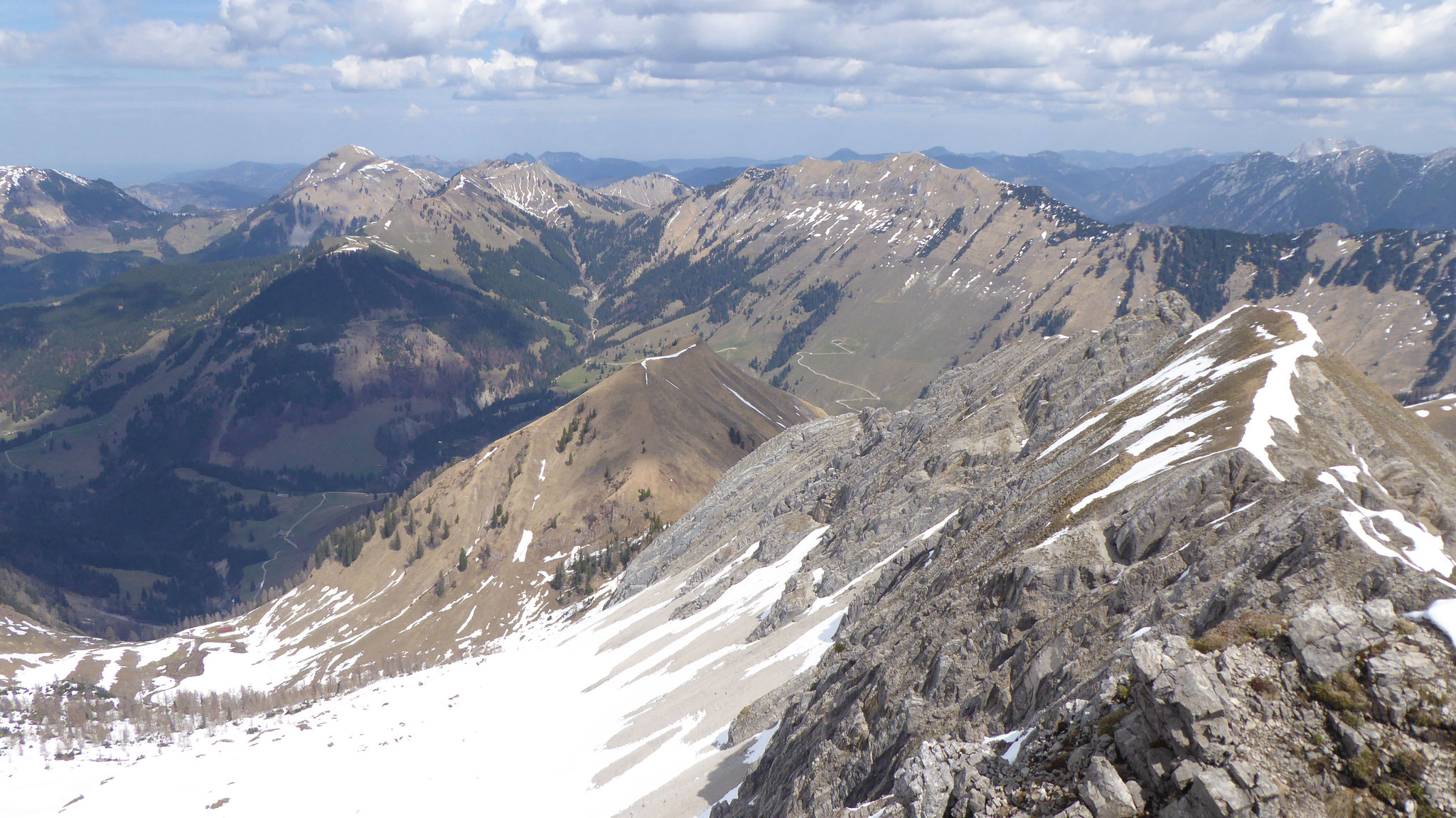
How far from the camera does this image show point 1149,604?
33.4m

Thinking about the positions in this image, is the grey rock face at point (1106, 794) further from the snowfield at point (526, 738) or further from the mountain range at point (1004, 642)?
the snowfield at point (526, 738)

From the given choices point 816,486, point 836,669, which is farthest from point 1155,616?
point 816,486

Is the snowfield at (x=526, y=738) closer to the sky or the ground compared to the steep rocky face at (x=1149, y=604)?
closer to the ground

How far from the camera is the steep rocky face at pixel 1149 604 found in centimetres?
2062

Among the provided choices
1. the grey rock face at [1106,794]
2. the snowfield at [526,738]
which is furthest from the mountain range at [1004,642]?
the snowfield at [526,738]

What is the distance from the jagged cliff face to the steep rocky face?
10 cm

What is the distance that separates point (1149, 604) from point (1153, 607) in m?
0.47

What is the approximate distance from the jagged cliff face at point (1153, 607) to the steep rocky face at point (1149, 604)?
0.34ft

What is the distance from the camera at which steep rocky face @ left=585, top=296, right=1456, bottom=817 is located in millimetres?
20625

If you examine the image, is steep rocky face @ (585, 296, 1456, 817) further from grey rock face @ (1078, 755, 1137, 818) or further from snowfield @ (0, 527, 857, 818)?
snowfield @ (0, 527, 857, 818)

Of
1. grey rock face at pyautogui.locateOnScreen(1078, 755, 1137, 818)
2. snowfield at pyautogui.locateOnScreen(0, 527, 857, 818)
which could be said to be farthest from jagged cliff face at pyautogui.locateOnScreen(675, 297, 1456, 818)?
snowfield at pyautogui.locateOnScreen(0, 527, 857, 818)

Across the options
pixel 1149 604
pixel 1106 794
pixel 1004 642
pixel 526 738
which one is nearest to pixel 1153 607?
pixel 1149 604

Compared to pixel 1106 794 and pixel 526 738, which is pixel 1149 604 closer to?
pixel 1106 794

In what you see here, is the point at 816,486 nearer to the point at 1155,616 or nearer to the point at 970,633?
the point at 970,633
